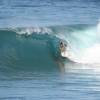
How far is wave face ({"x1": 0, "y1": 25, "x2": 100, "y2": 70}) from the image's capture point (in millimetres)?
19797

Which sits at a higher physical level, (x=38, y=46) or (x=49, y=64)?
(x=38, y=46)

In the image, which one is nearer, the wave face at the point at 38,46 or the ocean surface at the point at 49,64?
the ocean surface at the point at 49,64

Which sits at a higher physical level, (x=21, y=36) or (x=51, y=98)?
(x=21, y=36)

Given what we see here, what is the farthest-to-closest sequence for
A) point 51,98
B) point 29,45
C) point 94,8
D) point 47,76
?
point 94,8 < point 29,45 < point 47,76 < point 51,98

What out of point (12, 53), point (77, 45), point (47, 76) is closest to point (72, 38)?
point (77, 45)

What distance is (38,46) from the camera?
21.0 meters

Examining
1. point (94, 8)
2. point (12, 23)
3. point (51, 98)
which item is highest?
point (94, 8)

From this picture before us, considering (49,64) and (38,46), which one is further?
(38,46)

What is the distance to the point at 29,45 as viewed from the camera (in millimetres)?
21047

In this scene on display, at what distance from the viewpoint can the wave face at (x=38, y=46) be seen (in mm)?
19797

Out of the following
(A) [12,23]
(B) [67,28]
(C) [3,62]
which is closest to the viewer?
(C) [3,62]

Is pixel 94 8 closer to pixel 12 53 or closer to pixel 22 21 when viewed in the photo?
pixel 22 21

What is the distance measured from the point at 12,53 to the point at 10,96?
4598mm

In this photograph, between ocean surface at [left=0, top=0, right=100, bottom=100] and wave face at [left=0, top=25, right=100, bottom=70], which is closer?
ocean surface at [left=0, top=0, right=100, bottom=100]
